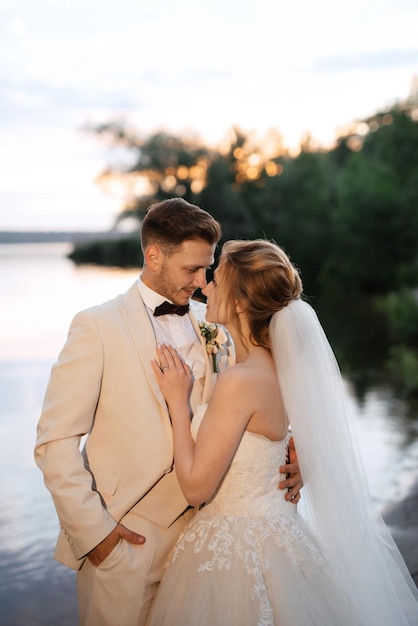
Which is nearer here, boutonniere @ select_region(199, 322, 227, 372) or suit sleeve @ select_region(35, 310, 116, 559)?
suit sleeve @ select_region(35, 310, 116, 559)

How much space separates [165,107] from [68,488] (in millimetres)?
34746

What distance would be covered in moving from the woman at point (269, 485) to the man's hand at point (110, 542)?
0.17 meters

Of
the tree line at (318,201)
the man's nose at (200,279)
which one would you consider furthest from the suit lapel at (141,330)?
the tree line at (318,201)

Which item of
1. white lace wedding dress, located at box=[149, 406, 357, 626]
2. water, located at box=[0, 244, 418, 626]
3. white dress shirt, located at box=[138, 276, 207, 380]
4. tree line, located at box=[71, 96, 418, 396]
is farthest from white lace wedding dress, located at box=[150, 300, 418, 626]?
tree line, located at box=[71, 96, 418, 396]

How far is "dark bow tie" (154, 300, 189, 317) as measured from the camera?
9.20ft

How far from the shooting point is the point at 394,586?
8.64 feet

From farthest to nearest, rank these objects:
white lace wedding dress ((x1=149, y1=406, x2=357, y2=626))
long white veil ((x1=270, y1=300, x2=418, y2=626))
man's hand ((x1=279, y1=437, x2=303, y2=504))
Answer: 1. man's hand ((x1=279, y1=437, x2=303, y2=504))
2. long white veil ((x1=270, y1=300, x2=418, y2=626))
3. white lace wedding dress ((x1=149, y1=406, x2=357, y2=626))

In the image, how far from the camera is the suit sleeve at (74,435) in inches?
95.2

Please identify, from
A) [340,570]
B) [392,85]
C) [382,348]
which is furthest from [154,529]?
[392,85]

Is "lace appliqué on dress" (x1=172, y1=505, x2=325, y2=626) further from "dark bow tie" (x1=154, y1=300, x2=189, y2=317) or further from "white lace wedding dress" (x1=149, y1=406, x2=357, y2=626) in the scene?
"dark bow tie" (x1=154, y1=300, x2=189, y2=317)

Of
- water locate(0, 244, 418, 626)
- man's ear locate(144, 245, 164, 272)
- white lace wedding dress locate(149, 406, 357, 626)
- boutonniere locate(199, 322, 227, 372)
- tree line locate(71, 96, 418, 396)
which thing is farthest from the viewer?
tree line locate(71, 96, 418, 396)

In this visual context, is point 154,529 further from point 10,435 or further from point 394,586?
point 10,435

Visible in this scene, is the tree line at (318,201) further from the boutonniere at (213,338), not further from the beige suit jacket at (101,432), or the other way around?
the beige suit jacket at (101,432)

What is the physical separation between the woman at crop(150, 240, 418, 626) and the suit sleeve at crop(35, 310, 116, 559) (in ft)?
0.81
